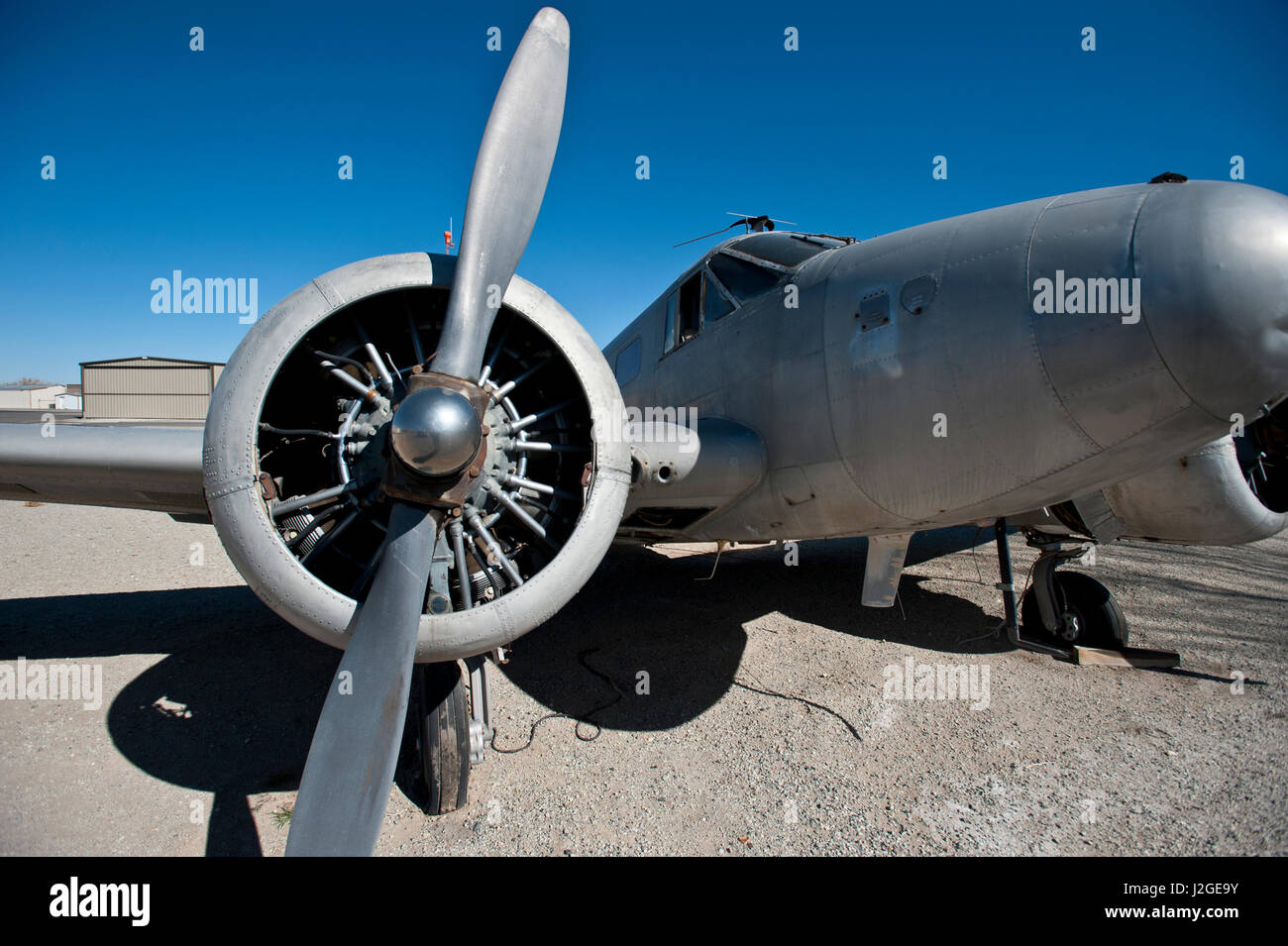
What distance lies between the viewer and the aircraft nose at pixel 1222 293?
8.54 feet

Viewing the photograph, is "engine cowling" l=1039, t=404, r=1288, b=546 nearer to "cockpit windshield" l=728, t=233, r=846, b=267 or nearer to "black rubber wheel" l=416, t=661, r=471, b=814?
"cockpit windshield" l=728, t=233, r=846, b=267

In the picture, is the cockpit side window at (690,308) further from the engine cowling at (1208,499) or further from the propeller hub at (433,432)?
the engine cowling at (1208,499)

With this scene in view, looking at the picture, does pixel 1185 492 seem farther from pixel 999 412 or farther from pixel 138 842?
pixel 138 842

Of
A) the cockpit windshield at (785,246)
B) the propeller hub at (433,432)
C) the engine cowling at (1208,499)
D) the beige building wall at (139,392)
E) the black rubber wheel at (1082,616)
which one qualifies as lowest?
the black rubber wheel at (1082,616)

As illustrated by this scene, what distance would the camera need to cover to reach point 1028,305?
10.1ft

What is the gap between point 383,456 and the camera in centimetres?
294

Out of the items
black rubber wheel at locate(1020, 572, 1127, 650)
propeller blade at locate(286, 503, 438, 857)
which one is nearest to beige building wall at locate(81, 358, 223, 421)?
propeller blade at locate(286, 503, 438, 857)

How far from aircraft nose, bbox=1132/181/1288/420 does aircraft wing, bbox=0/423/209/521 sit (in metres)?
5.34

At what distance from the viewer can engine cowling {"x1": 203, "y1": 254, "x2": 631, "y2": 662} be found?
2832 mm

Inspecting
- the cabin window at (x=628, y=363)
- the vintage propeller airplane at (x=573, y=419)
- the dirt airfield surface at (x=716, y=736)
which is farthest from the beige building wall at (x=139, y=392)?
the vintage propeller airplane at (x=573, y=419)

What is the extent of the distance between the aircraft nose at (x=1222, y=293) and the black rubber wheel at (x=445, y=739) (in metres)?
4.12

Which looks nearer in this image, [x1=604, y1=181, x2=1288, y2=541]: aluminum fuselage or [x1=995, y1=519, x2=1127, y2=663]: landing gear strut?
[x1=604, y1=181, x2=1288, y2=541]: aluminum fuselage

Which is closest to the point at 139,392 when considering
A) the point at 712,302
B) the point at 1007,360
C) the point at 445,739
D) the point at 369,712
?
the point at 712,302
